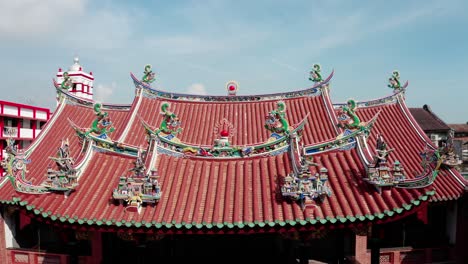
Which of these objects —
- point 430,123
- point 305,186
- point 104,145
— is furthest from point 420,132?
point 430,123

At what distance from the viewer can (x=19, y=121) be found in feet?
107

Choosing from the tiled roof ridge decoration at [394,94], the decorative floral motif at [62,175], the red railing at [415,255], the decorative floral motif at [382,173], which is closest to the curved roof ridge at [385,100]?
the tiled roof ridge decoration at [394,94]

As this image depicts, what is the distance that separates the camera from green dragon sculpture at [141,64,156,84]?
16.1 metres

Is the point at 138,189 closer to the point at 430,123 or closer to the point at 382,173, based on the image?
the point at 382,173

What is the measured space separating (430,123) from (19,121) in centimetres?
4725

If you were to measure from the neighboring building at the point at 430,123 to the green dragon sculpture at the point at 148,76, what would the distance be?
112 feet

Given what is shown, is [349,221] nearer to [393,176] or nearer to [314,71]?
[393,176]

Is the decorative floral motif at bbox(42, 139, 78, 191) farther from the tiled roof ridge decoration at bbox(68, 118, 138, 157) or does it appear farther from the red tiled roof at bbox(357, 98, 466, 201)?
the red tiled roof at bbox(357, 98, 466, 201)

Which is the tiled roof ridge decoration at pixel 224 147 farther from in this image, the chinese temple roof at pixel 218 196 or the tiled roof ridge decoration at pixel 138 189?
the tiled roof ridge decoration at pixel 138 189

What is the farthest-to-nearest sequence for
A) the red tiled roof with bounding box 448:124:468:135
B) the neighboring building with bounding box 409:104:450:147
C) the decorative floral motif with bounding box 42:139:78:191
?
the red tiled roof with bounding box 448:124:468:135 < the neighboring building with bounding box 409:104:450:147 < the decorative floral motif with bounding box 42:139:78:191

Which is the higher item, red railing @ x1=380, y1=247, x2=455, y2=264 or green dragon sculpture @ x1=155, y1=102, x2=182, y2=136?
green dragon sculpture @ x1=155, y1=102, x2=182, y2=136

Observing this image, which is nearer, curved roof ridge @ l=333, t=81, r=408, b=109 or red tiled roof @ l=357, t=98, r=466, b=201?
red tiled roof @ l=357, t=98, r=466, b=201

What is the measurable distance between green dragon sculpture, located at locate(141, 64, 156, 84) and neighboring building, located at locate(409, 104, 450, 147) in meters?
34.1

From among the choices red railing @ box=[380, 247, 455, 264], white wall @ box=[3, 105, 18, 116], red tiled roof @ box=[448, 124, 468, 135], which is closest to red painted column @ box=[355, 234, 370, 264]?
red railing @ box=[380, 247, 455, 264]
